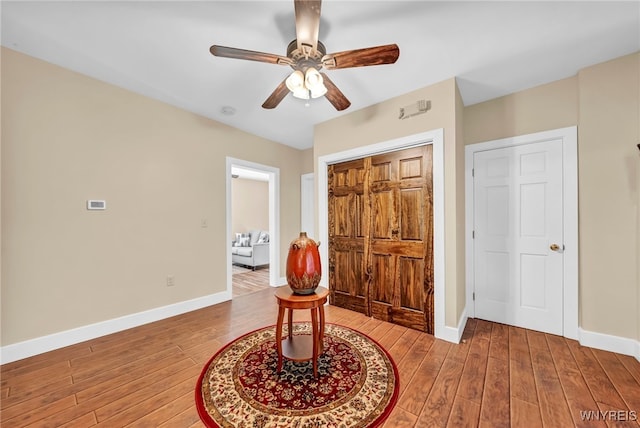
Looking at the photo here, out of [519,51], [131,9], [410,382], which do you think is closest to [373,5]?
[519,51]

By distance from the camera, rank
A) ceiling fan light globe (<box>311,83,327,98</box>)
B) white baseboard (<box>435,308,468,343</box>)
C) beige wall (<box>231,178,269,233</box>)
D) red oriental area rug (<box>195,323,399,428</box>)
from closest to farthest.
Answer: red oriental area rug (<box>195,323,399,428</box>)
ceiling fan light globe (<box>311,83,327,98</box>)
white baseboard (<box>435,308,468,343</box>)
beige wall (<box>231,178,269,233</box>)

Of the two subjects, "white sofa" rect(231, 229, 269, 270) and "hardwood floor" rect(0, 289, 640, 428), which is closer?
"hardwood floor" rect(0, 289, 640, 428)

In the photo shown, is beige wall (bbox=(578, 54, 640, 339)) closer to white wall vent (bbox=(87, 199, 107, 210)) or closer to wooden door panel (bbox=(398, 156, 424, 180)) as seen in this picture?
wooden door panel (bbox=(398, 156, 424, 180))

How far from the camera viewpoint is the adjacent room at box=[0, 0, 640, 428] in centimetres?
164

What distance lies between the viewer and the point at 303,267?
1.73 m

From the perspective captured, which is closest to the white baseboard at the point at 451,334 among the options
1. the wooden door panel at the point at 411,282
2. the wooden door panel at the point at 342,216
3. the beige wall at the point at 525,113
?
the wooden door panel at the point at 411,282

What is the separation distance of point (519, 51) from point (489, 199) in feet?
4.86

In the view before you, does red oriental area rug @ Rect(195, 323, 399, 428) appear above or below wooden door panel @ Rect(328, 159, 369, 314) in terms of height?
below

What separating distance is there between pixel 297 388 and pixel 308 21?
93.8 inches

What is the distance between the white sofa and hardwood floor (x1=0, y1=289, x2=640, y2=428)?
3311mm

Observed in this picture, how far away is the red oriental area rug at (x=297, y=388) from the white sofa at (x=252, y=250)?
3.75 meters

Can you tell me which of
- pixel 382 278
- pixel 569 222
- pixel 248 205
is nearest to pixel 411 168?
pixel 382 278

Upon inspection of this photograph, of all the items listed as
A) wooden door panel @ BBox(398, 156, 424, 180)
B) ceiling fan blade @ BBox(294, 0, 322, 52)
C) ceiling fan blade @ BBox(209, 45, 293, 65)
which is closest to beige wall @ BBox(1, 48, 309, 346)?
ceiling fan blade @ BBox(209, 45, 293, 65)

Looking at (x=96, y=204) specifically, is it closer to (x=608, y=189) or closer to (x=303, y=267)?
(x=303, y=267)
